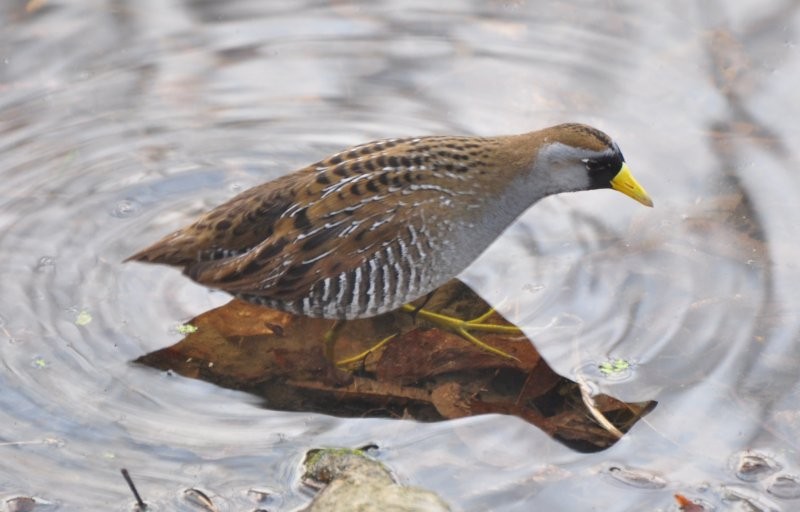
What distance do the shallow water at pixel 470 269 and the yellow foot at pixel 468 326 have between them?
15 centimetres

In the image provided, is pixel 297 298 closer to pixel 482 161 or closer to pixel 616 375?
pixel 482 161

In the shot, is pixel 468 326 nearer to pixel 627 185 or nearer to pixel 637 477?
pixel 627 185

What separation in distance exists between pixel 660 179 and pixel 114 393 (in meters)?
3.58

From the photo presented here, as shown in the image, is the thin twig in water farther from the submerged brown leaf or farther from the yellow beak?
the yellow beak

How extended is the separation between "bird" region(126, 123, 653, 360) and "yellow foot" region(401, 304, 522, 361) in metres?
0.33

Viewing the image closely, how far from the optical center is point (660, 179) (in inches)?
300

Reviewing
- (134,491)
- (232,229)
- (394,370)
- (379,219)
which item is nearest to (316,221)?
(379,219)

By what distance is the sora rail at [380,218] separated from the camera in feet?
21.0

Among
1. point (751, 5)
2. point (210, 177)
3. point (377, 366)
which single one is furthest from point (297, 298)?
point (751, 5)

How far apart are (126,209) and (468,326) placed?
2.30 m

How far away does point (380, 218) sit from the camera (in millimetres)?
6383

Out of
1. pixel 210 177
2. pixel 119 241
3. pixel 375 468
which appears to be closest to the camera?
pixel 375 468

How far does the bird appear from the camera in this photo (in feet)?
21.0

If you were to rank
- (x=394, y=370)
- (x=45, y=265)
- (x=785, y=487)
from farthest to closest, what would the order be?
(x=45, y=265)
(x=394, y=370)
(x=785, y=487)
